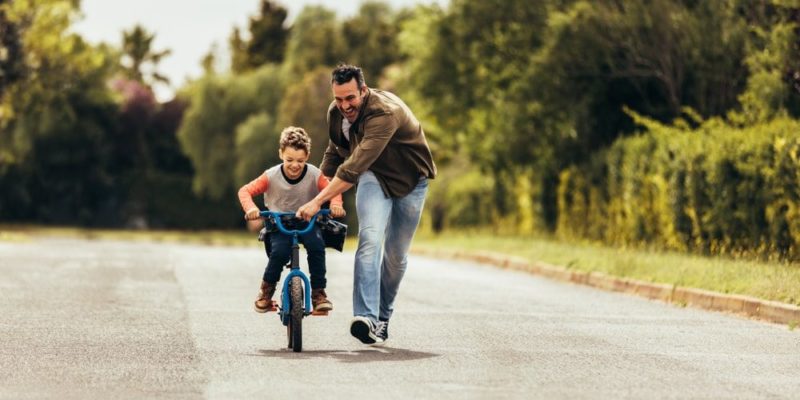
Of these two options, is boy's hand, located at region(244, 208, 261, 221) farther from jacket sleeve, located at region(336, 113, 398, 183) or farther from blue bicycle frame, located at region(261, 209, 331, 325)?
jacket sleeve, located at region(336, 113, 398, 183)

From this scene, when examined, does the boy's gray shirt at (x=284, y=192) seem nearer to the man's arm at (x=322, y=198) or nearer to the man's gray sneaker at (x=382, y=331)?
the man's arm at (x=322, y=198)

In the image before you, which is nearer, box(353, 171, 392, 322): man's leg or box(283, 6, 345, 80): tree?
box(353, 171, 392, 322): man's leg

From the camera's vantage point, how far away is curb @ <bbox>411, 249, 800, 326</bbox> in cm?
1313

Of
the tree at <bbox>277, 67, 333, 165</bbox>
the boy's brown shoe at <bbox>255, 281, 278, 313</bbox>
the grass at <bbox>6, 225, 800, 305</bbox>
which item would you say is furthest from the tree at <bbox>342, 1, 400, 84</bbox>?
the boy's brown shoe at <bbox>255, 281, 278, 313</bbox>

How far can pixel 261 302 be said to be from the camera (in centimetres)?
1008

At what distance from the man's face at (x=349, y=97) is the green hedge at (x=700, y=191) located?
8.90m

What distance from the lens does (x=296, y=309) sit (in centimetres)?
955

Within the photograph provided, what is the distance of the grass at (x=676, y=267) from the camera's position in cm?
1438

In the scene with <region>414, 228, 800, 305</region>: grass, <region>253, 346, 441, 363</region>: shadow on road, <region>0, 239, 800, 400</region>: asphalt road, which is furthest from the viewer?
<region>414, 228, 800, 305</region>: grass

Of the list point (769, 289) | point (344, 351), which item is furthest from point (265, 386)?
point (769, 289)

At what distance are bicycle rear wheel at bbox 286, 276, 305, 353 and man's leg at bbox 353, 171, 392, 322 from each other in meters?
0.42

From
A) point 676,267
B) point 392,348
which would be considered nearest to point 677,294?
point 676,267

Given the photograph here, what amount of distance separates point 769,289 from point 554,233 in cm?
1602

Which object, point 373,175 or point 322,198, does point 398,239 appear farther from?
point 322,198
